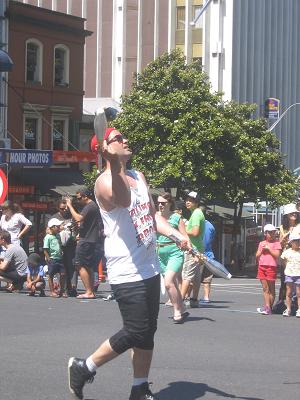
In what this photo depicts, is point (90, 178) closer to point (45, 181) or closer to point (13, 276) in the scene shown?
point (45, 181)

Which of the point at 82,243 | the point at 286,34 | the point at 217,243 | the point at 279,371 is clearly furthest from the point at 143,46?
the point at 279,371

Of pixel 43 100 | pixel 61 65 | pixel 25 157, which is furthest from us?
pixel 61 65

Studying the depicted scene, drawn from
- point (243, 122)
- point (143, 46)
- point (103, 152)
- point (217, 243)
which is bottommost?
point (217, 243)

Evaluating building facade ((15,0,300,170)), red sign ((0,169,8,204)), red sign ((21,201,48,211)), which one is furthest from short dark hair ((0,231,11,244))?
building facade ((15,0,300,170))

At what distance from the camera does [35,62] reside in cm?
3959

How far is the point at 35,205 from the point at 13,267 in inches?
765

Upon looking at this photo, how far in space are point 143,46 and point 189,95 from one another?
23.7 meters

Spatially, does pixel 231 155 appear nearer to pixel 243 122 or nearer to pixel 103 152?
pixel 243 122

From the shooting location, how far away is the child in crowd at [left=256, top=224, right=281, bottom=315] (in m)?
13.9

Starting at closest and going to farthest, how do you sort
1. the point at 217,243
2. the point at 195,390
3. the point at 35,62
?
the point at 195,390 → the point at 35,62 → the point at 217,243

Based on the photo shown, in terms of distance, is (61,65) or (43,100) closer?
(43,100)

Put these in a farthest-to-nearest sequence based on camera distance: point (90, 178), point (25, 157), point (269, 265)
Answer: point (90, 178)
point (25, 157)
point (269, 265)

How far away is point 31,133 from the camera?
129 ft

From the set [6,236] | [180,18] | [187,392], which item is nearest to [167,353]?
[187,392]
